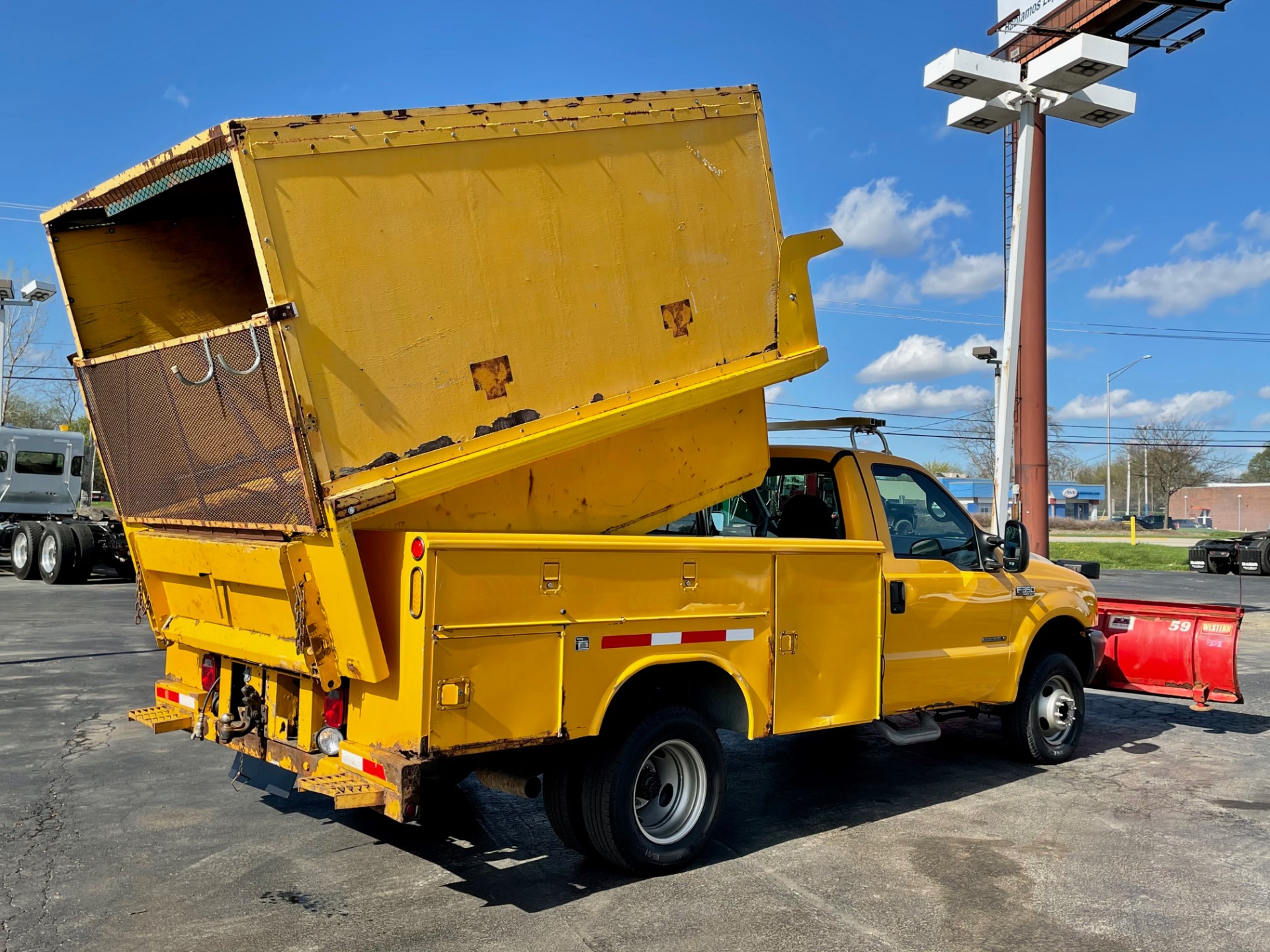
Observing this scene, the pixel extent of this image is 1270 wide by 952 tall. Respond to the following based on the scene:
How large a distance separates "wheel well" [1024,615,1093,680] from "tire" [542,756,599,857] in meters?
3.76

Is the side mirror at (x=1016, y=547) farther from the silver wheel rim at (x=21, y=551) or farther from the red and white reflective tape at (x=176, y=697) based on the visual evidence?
the silver wheel rim at (x=21, y=551)

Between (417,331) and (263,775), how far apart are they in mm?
2201

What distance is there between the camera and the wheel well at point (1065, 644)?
728 centimetres

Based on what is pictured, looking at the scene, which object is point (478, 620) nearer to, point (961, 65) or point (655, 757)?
point (655, 757)

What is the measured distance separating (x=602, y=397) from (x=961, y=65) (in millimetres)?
10553

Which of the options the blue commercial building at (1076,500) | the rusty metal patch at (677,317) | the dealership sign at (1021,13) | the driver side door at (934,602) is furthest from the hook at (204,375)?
the blue commercial building at (1076,500)

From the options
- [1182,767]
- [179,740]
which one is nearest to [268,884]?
[179,740]

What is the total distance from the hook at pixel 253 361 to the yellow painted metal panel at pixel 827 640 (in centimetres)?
256

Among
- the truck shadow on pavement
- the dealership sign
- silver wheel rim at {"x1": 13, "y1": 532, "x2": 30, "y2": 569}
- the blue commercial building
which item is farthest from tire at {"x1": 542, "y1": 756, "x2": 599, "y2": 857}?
the blue commercial building

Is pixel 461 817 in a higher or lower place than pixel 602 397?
lower

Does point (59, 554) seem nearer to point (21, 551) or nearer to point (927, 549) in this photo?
point (21, 551)

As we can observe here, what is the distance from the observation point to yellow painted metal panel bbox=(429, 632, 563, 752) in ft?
13.1

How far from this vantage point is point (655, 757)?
194 inches

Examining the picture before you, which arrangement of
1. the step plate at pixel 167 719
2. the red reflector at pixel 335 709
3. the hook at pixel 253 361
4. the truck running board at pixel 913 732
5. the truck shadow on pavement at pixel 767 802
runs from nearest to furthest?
1. the hook at pixel 253 361
2. the red reflector at pixel 335 709
3. the truck shadow on pavement at pixel 767 802
4. the step plate at pixel 167 719
5. the truck running board at pixel 913 732
